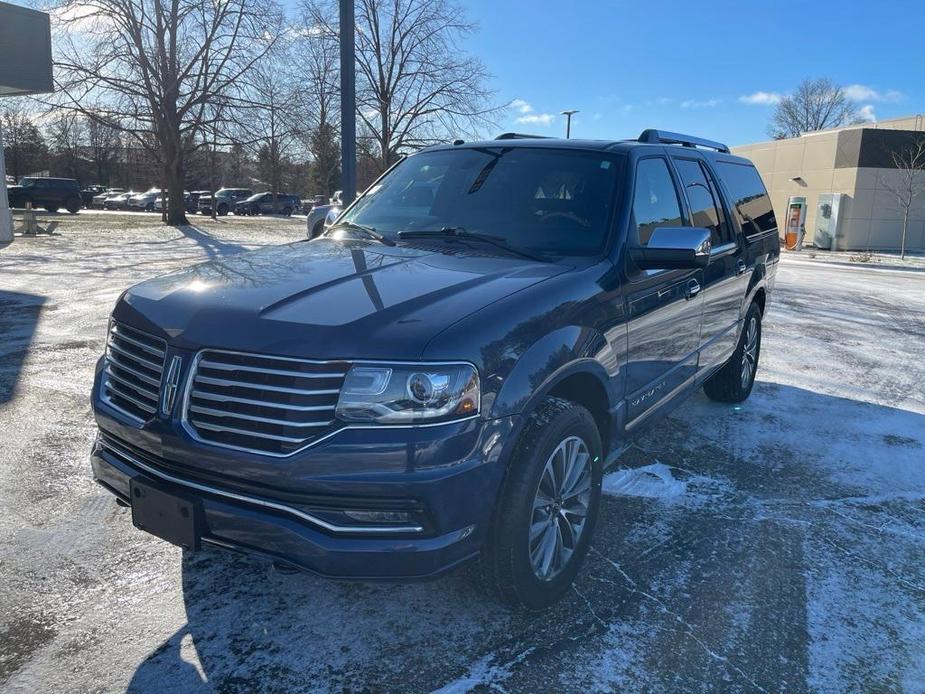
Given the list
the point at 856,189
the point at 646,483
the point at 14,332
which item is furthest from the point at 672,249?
the point at 856,189

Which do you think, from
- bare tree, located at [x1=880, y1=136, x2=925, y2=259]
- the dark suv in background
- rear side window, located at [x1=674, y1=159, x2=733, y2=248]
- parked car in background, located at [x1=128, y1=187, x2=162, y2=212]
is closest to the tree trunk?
the dark suv in background

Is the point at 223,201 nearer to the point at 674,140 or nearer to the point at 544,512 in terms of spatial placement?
the point at 674,140

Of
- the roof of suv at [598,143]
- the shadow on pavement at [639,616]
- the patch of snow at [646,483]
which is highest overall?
the roof of suv at [598,143]

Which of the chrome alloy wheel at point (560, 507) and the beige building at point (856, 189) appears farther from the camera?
the beige building at point (856, 189)

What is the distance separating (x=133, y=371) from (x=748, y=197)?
194 inches

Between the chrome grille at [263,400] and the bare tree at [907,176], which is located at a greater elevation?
the bare tree at [907,176]

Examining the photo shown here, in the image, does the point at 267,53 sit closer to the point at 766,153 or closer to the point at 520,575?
the point at 766,153

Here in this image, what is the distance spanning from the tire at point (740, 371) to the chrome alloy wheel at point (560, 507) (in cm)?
301

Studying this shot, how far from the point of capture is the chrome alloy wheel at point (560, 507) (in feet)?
9.44

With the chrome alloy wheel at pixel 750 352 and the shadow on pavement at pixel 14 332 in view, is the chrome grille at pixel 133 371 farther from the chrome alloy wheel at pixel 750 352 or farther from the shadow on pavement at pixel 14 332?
the chrome alloy wheel at pixel 750 352

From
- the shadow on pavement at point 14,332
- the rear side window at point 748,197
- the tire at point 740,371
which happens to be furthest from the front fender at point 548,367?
the shadow on pavement at point 14,332

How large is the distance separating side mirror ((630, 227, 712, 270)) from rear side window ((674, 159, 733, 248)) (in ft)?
3.53

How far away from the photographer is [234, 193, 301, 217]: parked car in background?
162 feet

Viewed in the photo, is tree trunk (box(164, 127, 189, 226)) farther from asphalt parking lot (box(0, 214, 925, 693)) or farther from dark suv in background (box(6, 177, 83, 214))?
asphalt parking lot (box(0, 214, 925, 693))
